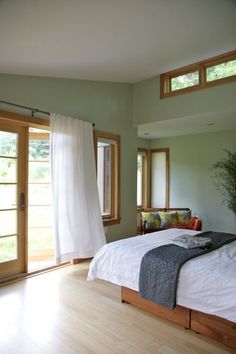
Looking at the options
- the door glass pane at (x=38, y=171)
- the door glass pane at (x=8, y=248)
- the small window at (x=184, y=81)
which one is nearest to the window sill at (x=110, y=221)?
the door glass pane at (x=38, y=171)

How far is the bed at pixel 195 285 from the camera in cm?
198

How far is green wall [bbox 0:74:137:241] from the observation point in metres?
3.45

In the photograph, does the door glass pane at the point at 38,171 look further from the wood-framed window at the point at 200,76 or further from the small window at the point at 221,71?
the small window at the point at 221,71

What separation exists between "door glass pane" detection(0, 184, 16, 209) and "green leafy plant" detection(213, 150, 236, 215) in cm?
379

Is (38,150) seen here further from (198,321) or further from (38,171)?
(198,321)

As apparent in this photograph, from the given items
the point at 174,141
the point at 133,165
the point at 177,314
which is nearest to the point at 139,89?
the point at 133,165

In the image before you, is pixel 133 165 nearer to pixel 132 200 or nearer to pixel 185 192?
pixel 132 200

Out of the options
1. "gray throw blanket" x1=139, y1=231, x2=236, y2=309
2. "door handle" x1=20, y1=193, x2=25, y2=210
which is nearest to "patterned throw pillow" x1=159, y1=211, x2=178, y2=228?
"gray throw blanket" x1=139, y1=231, x2=236, y2=309

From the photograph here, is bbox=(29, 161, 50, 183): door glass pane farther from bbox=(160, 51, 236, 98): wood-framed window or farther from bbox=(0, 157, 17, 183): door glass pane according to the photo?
bbox=(160, 51, 236, 98): wood-framed window

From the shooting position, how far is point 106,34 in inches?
107

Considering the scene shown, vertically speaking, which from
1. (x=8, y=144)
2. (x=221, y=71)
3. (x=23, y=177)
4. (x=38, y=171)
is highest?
(x=221, y=71)

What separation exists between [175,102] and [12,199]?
9.85ft

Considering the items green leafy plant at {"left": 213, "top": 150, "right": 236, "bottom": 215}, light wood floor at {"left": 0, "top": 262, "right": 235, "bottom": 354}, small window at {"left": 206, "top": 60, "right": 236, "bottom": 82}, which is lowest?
light wood floor at {"left": 0, "top": 262, "right": 235, "bottom": 354}

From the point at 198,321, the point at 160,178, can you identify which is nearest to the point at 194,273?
the point at 198,321
